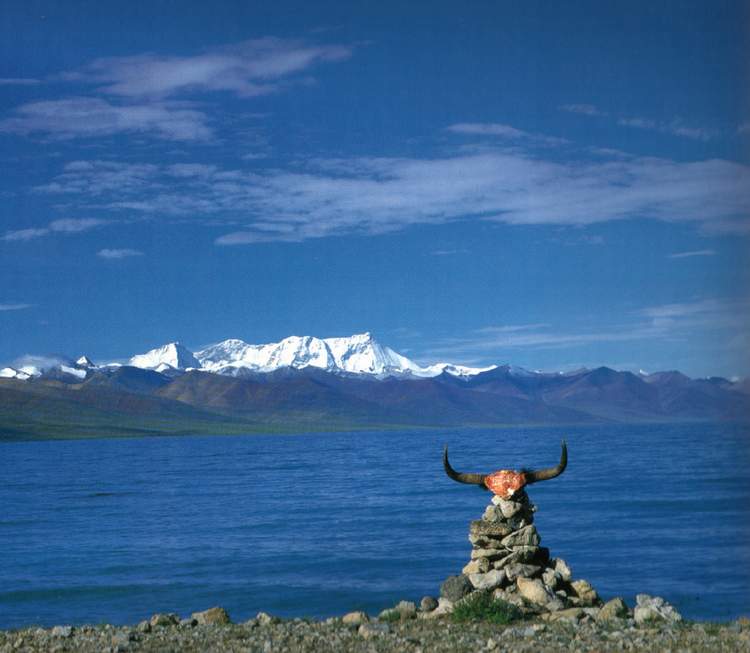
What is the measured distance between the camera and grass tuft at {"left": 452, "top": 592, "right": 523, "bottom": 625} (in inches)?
679

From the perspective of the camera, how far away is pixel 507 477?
66.6ft

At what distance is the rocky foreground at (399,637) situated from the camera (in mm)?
14891

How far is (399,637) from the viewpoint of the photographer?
1600 centimetres

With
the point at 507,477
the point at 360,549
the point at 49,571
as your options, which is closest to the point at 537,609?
the point at 507,477

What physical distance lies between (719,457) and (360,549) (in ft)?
273

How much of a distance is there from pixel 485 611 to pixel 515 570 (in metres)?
2.03

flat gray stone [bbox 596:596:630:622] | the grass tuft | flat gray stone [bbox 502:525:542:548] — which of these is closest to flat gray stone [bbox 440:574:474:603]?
the grass tuft

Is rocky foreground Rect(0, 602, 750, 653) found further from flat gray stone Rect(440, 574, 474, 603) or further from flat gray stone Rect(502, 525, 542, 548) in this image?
flat gray stone Rect(502, 525, 542, 548)

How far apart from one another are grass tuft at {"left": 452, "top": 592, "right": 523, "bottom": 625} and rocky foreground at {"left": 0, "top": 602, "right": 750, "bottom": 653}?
0.60 feet

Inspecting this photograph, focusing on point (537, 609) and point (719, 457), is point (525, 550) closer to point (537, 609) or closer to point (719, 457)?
point (537, 609)

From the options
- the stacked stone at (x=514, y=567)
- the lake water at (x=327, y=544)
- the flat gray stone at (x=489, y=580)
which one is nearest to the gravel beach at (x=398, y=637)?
the stacked stone at (x=514, y=567)

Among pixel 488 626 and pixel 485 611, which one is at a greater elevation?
pixel 485 611

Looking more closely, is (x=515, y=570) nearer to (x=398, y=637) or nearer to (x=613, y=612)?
(x=613, y=612)

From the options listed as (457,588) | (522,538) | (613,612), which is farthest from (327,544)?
(613,612)
